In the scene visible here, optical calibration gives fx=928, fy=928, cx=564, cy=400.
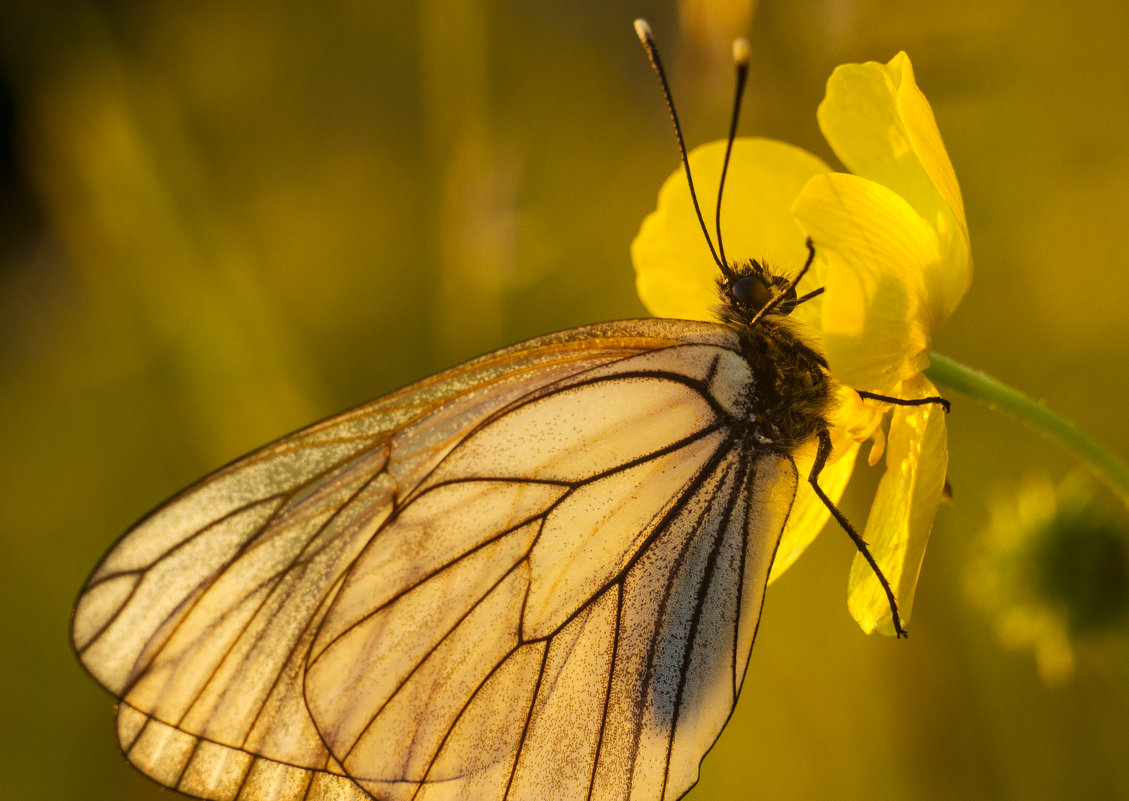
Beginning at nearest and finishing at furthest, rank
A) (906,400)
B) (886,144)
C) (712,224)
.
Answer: (906,400), (886,144), (712,224)

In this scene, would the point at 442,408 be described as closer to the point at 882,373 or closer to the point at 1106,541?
the point at 882,373

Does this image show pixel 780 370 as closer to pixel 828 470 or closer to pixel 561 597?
pixel 828 470

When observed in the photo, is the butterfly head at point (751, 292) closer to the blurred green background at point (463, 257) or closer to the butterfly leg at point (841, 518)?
the butterfly leg at point (841, 518)

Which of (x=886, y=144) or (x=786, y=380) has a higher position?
(x=886, y=144)

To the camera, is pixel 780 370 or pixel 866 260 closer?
pixel 866 260

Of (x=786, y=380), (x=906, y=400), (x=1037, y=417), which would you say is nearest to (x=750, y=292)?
(x=786, y=380)

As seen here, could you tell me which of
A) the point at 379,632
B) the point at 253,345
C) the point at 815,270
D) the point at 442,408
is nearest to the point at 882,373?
the point at 815,270

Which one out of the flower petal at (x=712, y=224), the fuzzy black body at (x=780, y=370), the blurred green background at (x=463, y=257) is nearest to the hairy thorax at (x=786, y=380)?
the fuzzy black body at (x=780, y=370)

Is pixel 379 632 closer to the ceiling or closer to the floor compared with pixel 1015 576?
closer to the ceiling
